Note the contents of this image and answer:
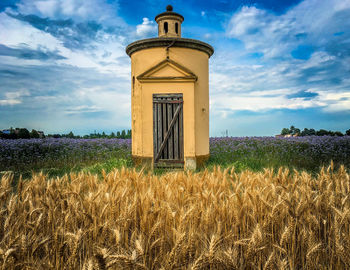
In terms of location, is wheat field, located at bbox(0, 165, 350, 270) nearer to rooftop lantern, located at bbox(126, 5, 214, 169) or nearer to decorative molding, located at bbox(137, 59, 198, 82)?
rooftop lantern, located at bbox(126, 5, 214, 169)

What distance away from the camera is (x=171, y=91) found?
9609mm

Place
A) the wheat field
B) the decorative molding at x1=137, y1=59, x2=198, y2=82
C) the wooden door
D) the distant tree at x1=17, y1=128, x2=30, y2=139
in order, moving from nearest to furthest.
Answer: the wheat field < the decorative molding at x1=137, y1=59, x2=198, y2=82 < the wooden door < the distant tree at x1=17, y1=128, x2=30, y2=139

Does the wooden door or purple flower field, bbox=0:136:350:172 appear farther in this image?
purple flower field, bbox=0:136:350:172

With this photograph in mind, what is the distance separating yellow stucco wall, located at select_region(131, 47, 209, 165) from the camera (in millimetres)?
9602

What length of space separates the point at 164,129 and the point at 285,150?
6.86 m

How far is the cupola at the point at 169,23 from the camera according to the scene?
1022 centimetres

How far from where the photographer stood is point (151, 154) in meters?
9.85

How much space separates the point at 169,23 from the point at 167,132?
437cm

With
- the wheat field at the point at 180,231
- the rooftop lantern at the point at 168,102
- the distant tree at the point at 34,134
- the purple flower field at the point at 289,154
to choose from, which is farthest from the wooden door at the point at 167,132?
the distant tree at the point at 34,134

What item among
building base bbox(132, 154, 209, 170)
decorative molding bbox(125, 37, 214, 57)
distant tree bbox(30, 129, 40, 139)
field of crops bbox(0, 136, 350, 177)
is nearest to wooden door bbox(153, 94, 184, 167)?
building base bbox(132, 154, 209, 170)

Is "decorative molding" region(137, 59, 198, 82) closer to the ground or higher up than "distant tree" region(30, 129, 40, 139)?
higher up

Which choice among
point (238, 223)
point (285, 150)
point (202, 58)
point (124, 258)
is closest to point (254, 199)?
point (238, 223)

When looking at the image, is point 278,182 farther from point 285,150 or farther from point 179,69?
point 285,150

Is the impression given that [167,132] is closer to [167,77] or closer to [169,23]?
[167,77]
